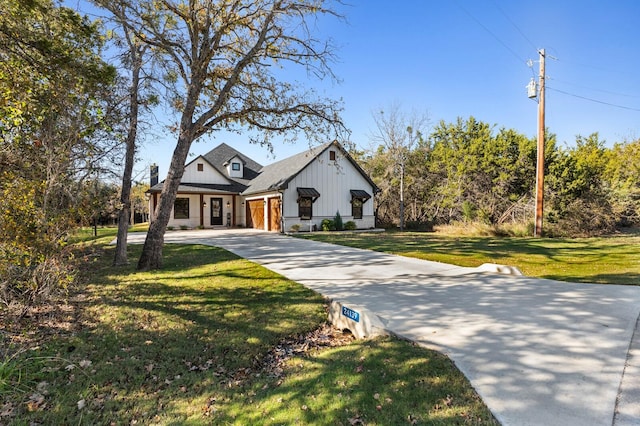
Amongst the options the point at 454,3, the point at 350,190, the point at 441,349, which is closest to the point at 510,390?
the point at 441,349

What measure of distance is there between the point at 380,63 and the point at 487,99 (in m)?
7.97

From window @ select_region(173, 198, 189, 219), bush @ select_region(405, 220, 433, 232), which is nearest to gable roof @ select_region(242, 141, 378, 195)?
window @ select_region(173, 198, 189, 219)

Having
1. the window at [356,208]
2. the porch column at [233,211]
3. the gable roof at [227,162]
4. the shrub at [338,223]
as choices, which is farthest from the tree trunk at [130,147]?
the gable roof at [227,162]

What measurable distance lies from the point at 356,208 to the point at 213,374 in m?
20.7

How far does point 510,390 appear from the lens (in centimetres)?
285

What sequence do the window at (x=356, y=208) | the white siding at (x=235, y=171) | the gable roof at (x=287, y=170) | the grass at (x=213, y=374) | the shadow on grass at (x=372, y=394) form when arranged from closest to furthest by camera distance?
the shadow on grass at (x=372, y=394) → the grass at (x=213, y=374) → the gable roof at (x=287, y=170) → the window at (x=356, y=208) → the white siding at (x=235, y=171)

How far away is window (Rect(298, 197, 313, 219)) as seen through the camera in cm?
2141

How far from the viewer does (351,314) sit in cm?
479

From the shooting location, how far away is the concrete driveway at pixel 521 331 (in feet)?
8.77

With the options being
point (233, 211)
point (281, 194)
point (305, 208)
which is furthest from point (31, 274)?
point (233, 211)

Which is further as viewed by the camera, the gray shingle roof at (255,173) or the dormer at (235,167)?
the dormer at (235,167)

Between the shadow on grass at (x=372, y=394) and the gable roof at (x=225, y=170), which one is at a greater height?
the gable roof at (x=225, y=170)

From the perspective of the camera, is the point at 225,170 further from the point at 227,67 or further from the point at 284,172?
the point at 227,67

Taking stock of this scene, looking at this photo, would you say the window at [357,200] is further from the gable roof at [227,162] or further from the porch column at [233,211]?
the porch column at [233,211]
